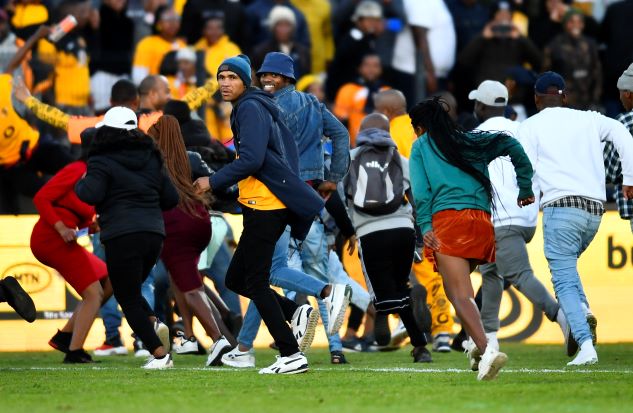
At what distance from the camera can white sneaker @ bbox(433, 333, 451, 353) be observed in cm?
1427

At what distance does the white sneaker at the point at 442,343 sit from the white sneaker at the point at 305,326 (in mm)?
3539

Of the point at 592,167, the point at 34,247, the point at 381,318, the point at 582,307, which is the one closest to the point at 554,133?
the point at 592,167

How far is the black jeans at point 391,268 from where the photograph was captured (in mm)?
12562

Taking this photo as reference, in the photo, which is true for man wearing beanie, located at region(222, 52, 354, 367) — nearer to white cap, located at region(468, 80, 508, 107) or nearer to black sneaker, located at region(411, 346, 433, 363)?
black sneaker, located at region(411, 346, 433, 363)

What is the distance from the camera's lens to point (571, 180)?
38.5 feet

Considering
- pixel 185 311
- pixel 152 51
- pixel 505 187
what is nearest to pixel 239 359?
pixel 185 311

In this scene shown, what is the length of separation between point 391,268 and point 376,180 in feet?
2.43

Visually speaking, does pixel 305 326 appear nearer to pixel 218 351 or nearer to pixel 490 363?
pixel 218 351

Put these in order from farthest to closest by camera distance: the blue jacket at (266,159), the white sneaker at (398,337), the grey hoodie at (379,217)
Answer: the white sneaker at (398,337) → the grey hoodie at (379,217) → the blue jacket at (266,159)

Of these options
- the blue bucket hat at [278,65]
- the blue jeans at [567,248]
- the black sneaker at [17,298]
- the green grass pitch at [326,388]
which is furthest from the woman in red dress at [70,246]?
the blue jeans at [567,248]

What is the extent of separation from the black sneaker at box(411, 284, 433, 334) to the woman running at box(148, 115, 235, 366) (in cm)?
160

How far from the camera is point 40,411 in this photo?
341 inches

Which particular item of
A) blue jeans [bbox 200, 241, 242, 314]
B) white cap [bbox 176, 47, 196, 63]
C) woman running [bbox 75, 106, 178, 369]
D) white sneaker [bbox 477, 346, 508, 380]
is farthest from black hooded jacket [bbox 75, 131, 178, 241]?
white cap [bbox 176, 47, 196, 63]

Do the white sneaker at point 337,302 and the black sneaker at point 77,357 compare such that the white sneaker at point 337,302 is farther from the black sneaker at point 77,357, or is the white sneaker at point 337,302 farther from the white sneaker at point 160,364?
the black sneaker at point 77,357
